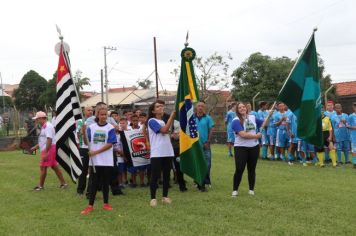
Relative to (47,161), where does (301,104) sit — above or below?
above

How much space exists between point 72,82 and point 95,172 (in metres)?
1.66

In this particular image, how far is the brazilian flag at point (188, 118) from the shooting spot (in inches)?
344

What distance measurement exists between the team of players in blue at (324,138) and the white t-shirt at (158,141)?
5.76 meters

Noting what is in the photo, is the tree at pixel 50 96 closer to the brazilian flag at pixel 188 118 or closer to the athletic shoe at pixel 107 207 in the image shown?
the brazilian flag at pixel 188 118

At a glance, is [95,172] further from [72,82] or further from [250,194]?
[250,194]

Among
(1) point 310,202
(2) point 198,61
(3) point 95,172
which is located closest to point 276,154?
(1) point 310,202

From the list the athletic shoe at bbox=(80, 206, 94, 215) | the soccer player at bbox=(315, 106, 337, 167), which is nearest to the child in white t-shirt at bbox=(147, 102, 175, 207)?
the athletic shoe at bbox=(80, 206, 94, 215)

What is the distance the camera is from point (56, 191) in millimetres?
10484

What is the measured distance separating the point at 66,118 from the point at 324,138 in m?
8.83

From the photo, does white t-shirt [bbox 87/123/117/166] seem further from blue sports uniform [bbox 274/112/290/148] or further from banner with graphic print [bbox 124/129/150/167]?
blue sports uniform [bbox 274/112/290/148]

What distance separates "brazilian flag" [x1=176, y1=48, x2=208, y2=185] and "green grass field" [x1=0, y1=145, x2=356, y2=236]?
670mm

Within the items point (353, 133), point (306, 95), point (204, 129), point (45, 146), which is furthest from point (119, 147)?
point (353, 133)

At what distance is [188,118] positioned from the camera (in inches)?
345

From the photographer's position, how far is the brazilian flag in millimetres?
8734
